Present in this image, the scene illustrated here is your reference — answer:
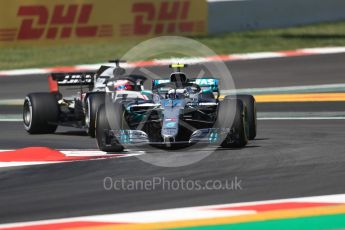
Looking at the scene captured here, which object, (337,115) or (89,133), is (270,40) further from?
(89,133)

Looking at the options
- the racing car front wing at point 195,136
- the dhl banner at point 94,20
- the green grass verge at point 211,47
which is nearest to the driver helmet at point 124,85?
the racing car front wing at point 195,136

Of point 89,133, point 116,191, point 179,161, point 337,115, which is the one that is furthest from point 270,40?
point 116,191

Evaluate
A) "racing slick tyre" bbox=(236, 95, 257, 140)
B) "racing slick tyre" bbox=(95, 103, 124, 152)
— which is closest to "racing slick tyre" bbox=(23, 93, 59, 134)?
"racing slick tyre" bbox=(95, 103, 124, 152)

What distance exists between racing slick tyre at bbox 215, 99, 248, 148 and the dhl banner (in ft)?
45.9

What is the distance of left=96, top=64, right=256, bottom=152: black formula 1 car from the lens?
39.3 ft

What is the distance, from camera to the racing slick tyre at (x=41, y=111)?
14.9 m

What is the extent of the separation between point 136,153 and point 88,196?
2806 mm

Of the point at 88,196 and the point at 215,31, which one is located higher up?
the point at 215,31

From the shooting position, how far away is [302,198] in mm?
8883

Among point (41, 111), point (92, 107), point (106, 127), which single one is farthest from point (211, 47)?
point (106, 127)

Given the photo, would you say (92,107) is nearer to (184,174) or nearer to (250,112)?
(250,112)

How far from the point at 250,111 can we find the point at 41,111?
348 centimetres

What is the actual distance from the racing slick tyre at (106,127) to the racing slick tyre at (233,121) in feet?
3.79

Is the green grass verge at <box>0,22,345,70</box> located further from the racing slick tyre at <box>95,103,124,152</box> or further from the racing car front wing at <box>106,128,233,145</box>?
the racing car front wing at <box>106,128,233,145</box>
